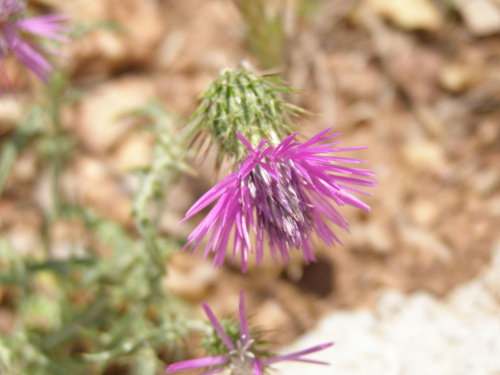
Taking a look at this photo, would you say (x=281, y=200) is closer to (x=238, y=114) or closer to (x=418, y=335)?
(x=238, y=114)

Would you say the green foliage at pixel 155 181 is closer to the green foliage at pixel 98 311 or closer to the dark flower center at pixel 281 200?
the green foliage at pixel 98 311

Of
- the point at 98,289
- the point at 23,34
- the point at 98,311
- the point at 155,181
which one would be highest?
the point at 23,34

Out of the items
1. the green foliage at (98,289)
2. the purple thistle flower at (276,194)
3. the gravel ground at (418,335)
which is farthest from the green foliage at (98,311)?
the gravel ground at (418,335)

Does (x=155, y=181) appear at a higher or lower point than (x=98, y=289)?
higher

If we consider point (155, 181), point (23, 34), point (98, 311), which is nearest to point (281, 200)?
point (155, 181)

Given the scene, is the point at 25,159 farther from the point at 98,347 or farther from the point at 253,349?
the point at 253,349

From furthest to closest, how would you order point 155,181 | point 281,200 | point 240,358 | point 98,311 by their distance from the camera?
point 98,311
point 155,181
point 240,358
point 281,200
